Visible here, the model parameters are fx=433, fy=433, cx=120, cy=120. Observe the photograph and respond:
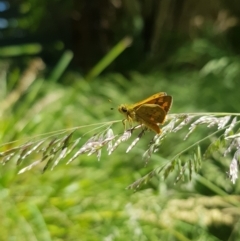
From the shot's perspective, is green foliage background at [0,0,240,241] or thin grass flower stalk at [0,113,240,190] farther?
green foliage background at [0,0,240,241]

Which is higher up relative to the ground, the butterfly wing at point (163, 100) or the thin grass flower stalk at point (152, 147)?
the butterfly wing at point (163, 100)

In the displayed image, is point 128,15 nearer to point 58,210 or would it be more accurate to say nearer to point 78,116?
point 78,116

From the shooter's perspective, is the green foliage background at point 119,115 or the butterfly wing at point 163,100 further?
the green foliage background at point 119,115

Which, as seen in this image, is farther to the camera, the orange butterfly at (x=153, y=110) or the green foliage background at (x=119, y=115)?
the green foliage background at (x=119, y=115)

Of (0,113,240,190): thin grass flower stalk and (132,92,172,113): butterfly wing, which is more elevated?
(132,92,172,113): butterfly wing

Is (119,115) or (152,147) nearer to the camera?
(152,147)

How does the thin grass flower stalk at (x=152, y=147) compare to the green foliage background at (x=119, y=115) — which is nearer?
the thin grass flower stalk at (x=152, y=147)

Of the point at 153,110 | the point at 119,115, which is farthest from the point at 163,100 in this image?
the point at 119,115

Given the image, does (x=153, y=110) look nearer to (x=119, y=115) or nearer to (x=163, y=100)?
(x=163, y=100)
